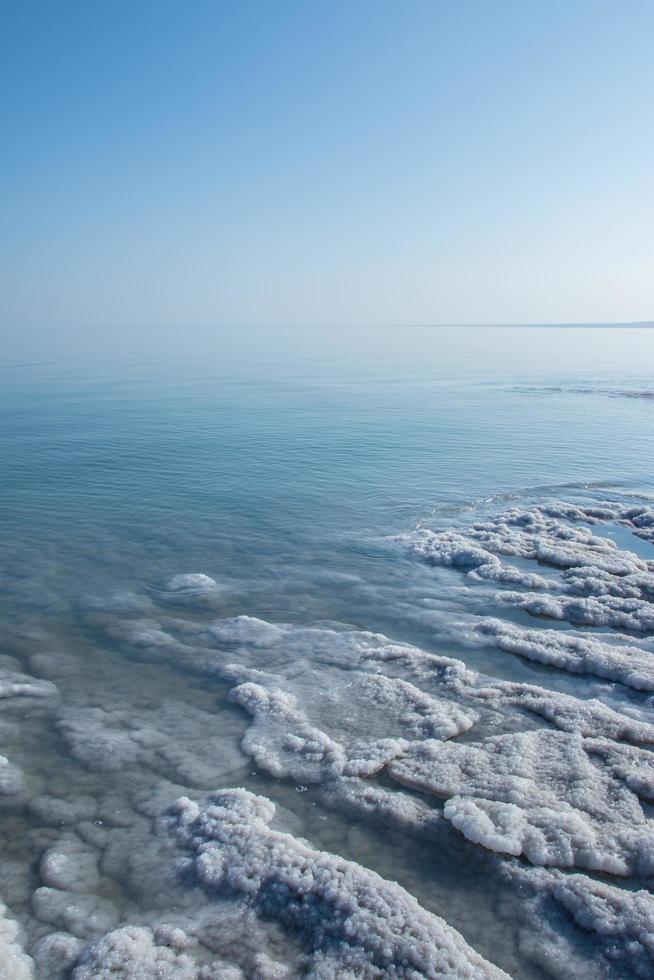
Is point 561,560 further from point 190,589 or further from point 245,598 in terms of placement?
point 190,589

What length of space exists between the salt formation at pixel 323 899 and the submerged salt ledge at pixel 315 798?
0.07 feet

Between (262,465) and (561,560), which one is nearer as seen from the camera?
(561,560)

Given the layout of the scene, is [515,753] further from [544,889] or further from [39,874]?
[39,874]

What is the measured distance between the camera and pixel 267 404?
47031 mm

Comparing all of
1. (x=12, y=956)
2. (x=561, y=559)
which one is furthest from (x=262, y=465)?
(x=12, y=956)

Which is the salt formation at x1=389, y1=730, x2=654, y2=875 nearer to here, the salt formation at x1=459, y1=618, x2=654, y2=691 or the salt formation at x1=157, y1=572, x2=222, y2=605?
the salt formation at x1=459, y1=618, x2=654, y2=691

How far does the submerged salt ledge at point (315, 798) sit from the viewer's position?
609cm

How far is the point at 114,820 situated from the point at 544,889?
5391 millimetres

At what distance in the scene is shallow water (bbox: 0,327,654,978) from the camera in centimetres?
732

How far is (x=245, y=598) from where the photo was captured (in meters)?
14.9

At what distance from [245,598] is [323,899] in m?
8.73

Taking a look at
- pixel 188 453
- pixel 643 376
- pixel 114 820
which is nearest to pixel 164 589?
pixel 114 820

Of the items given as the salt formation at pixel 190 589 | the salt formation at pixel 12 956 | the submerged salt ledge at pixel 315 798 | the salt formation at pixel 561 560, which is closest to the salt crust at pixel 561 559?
the salt formation at pixel 561 560

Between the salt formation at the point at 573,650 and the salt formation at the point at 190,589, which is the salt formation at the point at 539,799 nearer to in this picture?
the salt formation at the point at 573,650
